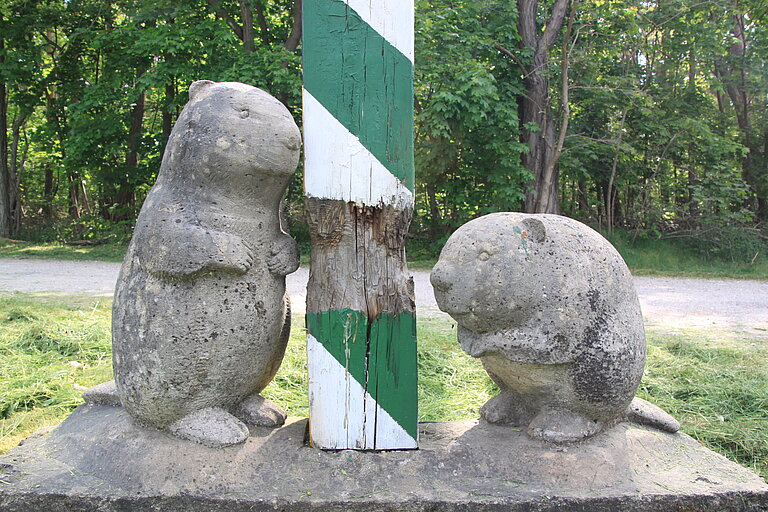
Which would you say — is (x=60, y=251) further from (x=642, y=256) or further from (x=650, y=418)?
(x=650, y=418)

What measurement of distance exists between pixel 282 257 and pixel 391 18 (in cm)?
110

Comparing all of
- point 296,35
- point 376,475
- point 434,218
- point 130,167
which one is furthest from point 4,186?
point 376,475

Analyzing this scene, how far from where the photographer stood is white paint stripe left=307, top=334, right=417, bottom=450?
8.12 ft

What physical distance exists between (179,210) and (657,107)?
12.0m

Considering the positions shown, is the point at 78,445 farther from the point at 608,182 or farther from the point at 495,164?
the point at 608,182

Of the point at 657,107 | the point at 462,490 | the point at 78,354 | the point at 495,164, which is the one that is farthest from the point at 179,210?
the point at 657,107

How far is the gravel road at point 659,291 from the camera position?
6.47 m

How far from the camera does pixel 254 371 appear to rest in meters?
2.51

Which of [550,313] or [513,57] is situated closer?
[550,313]

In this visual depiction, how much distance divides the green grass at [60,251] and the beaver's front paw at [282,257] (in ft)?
33.1

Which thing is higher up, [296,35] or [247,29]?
[247,29]

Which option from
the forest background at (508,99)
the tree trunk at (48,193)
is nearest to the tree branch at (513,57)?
the forest background at (508,99)

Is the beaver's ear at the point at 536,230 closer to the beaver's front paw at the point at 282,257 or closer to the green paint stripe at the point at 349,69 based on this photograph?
the green paint stripe at the point at 349,69

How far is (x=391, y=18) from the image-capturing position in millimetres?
2451
